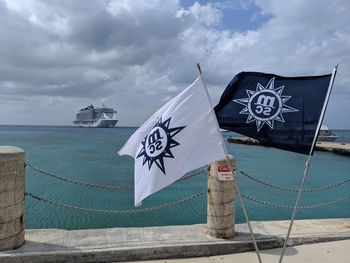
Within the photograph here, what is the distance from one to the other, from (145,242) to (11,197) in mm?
2201

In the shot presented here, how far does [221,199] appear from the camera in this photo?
6.07 m

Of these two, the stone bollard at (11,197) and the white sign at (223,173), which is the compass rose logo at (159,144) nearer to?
the white sign at (223,173)

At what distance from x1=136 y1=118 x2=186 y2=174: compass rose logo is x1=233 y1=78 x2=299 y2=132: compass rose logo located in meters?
0.90

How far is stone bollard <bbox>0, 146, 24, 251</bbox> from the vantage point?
5.26 m

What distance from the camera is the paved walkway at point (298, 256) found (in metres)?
5.53

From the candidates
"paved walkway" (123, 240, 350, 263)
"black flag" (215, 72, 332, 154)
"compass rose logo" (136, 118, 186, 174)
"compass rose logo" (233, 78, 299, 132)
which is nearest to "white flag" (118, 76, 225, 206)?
"compass rose logo" (136, 118, 186, 174)

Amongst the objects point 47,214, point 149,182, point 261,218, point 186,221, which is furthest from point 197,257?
point 47,214

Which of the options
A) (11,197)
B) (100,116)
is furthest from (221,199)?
(100,116)

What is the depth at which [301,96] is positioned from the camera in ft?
14.4

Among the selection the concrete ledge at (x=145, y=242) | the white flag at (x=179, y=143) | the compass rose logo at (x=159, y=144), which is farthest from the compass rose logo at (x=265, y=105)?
the concrete ledge at (x=145, y=242)

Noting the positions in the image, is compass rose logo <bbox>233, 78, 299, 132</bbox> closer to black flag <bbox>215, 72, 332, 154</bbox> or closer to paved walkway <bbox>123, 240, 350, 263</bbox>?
black flag <bbox>215, 72, 332, 154</bbox>

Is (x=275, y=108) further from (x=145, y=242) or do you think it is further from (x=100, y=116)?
(x=100, y=116)

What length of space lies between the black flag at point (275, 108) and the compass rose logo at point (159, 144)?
74cm

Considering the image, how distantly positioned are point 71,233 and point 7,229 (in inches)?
46.7
